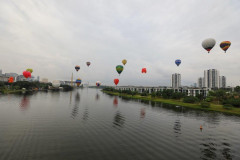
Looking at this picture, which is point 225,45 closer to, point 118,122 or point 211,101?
point 211,101

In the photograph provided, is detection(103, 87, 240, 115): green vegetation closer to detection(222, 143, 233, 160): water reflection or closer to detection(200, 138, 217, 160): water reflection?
detection(222, 143, 233, 160): water reflection

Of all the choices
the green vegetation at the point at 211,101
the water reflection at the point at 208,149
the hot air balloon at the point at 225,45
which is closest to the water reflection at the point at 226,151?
the water reflection at the point at 208,149

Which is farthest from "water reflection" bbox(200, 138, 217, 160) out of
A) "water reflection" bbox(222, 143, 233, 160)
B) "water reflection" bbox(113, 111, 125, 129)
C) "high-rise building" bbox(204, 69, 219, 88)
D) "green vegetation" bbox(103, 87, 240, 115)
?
"high-rise building" bbox(204, 69, 219, 88)

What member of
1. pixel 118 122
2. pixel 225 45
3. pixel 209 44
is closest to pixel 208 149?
pixel 118 122

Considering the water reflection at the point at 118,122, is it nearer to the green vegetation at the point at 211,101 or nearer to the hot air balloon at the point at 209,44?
the green vegetation at the point at 211,101

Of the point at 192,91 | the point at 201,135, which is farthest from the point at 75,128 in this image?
the point at 192,91

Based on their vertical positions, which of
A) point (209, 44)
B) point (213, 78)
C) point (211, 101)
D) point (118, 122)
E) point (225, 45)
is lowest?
point (118, 122)

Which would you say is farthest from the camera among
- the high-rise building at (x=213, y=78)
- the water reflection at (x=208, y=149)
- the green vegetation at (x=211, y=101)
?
the high-rise building at (x=213, y=78)

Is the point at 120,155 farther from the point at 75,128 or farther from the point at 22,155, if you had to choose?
the point at 75,128
